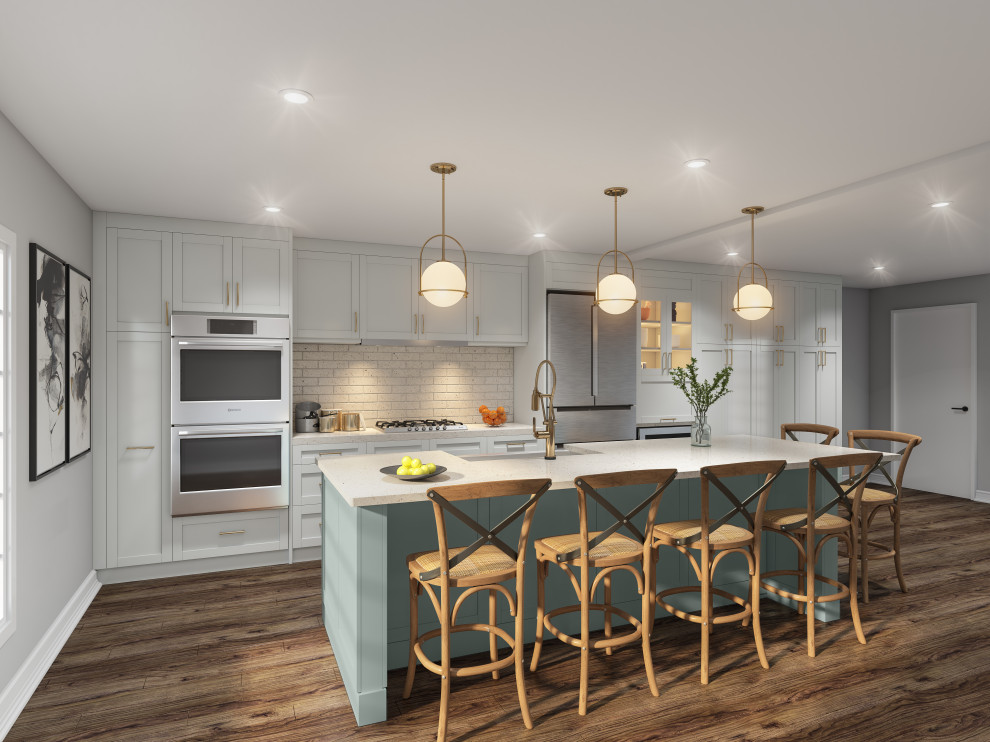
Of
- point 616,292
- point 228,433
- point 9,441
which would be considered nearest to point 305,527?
point 228,433

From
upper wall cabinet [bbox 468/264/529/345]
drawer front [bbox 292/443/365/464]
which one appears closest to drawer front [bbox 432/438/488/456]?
drawer front [bbox 292/443/365/464]

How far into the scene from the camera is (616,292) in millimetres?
3604

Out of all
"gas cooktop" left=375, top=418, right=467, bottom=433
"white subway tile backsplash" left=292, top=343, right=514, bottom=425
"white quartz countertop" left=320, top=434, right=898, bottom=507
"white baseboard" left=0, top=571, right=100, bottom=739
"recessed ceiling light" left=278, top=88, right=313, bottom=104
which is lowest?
"white baseboard" left=0, top=571, right=100, bottom=739

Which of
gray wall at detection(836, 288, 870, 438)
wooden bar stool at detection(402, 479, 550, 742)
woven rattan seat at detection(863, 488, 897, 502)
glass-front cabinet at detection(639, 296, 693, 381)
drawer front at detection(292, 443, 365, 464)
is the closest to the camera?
wooden bar stool at detection(402, 479, 550, 742)

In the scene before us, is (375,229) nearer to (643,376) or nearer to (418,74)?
(418,74)

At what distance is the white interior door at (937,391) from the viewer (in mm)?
7078

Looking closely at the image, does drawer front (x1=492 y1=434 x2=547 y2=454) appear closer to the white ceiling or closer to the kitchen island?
the kitchen island

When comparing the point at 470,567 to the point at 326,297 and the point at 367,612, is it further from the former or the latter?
the point at 326,297

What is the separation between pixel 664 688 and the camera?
9.25ft

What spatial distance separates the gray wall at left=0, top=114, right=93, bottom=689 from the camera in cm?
272

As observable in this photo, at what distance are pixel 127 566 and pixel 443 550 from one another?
122 inches

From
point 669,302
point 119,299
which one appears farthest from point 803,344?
point 119,299

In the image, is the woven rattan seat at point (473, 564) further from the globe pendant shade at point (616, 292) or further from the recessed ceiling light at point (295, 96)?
the recessed ceiling light at point (295, 96)

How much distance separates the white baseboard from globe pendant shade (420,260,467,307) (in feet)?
8.01
